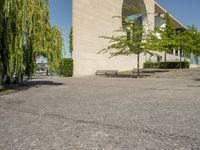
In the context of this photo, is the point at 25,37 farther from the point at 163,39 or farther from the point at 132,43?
the point at 163,39

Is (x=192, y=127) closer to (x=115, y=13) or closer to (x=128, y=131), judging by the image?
(x=128, y=131)

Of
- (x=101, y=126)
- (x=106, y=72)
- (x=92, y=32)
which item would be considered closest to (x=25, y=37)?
(x=101, y=126)

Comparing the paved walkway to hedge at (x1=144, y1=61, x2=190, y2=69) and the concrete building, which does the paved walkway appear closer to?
the concrete building

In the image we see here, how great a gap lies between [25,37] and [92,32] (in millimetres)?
15377

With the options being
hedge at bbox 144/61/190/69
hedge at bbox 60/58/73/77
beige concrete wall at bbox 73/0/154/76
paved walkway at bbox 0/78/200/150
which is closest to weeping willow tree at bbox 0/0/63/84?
paved walkway at bbox 0/78/200/150

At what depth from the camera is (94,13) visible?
25875 mm

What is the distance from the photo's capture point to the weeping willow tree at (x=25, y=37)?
997 cm

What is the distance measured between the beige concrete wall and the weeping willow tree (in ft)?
38.4

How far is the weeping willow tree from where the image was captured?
9969 millimetres

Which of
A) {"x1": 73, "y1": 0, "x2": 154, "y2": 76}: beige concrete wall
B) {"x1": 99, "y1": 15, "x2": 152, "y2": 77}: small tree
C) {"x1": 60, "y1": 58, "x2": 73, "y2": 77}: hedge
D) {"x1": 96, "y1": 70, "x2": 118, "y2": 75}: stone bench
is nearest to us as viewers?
{"x1": 99, "y1": 15, "x2": 152, "y2": 77}: small tree

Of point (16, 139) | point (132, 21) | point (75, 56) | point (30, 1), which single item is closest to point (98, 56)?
point (75, 56)

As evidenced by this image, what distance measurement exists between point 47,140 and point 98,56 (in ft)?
74.2

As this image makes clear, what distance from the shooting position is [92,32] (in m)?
25.5

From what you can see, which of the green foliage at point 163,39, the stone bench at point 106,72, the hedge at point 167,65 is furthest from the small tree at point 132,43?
the hedge at point 167,65
